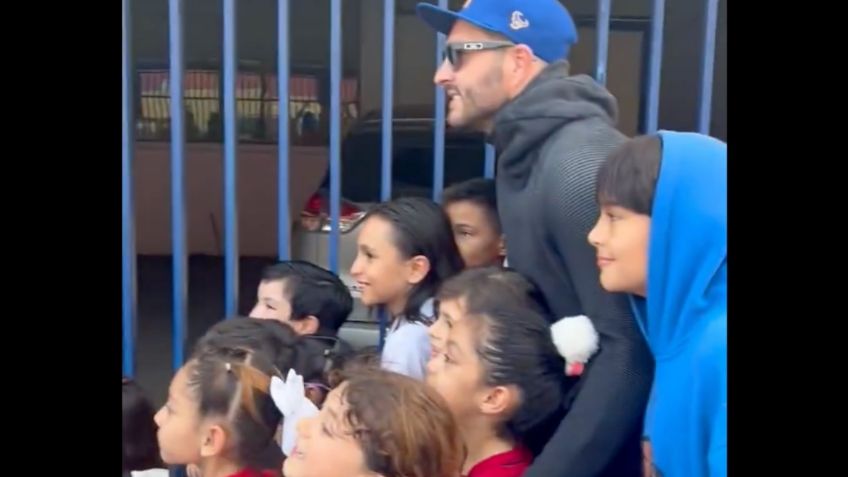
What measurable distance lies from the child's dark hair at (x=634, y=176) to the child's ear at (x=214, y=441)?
0.96m

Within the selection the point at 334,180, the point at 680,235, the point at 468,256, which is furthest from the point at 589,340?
the point at 334,180

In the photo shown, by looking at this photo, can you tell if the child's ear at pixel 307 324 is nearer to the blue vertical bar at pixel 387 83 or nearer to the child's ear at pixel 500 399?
the blue vertical bar at pixel 387 83

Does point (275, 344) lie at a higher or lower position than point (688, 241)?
lower

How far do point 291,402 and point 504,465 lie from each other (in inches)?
18.1

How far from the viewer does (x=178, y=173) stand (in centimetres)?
264

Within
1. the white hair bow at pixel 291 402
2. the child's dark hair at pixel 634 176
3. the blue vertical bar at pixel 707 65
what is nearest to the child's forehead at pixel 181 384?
the white hair bow at pixel 291 402

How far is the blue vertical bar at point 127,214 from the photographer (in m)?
2.55

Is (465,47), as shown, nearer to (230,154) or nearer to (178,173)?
(230,154)

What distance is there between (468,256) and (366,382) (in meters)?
0.62

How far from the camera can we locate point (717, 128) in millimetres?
3225

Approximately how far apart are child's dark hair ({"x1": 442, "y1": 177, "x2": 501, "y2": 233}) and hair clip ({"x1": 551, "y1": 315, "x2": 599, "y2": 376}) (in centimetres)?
53

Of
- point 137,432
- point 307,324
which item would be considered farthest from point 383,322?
point 137,432

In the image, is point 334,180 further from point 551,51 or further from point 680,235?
point 680,235

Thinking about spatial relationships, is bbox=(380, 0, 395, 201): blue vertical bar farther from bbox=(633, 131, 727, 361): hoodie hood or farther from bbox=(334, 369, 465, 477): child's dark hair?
bbox=(633, 131, 727, 361): hoodie hood
